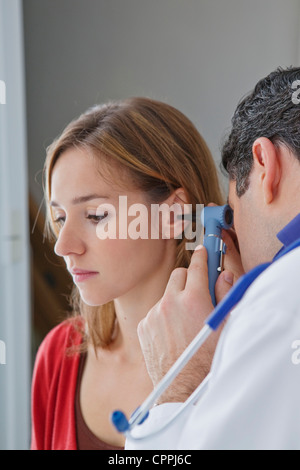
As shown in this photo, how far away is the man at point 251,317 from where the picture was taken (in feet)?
1.49

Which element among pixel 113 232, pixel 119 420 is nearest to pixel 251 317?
pixel 119 420

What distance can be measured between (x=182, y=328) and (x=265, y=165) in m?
0.25

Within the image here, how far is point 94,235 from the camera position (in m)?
0.93

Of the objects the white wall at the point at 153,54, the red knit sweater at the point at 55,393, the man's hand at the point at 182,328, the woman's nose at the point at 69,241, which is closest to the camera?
the man's hand at the point at 182,328

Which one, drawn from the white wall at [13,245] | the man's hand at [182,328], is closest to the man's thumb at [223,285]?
the man's hand at [182,328]

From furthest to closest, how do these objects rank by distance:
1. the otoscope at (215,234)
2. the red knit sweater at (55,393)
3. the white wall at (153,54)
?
the white wall at (153,54) → the red knit sweater at (55,393) → the otoscope at (215,234)

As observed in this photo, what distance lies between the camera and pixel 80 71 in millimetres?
1481

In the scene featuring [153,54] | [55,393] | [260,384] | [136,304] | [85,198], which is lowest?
[55,393]

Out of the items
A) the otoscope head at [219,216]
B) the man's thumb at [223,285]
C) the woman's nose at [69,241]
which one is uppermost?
the otoscope head at [219,216]

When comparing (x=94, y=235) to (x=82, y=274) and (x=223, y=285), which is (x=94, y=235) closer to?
(x=82, y=274)

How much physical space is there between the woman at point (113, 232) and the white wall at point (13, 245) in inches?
Answer: 14.6

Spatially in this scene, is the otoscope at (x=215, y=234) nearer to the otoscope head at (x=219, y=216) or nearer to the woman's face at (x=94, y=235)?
the otoscope head at (x=219, y=216)

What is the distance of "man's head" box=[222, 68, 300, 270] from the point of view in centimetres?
70

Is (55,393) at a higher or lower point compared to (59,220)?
lower
